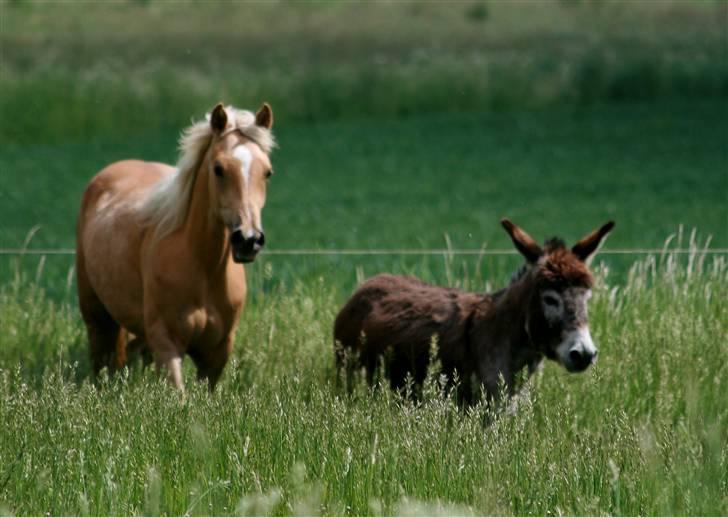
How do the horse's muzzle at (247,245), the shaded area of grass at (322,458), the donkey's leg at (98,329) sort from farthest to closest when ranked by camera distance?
1. the donkey's leg at (98,329)
2. the horse's muzzle at (247,245)
3. the shaded area of grass at (322,458)

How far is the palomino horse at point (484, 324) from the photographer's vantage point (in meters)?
7.45

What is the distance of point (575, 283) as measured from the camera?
7457 mm

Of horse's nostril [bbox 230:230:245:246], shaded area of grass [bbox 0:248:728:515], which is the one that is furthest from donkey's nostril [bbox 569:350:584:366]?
horse's nostril [bbox 230:230:245:246]

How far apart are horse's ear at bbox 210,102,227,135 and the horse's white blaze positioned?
9.8 inches

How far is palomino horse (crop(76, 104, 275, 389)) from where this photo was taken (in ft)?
27.3

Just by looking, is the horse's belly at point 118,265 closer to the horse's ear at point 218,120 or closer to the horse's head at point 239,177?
the horse's head at point 239,177

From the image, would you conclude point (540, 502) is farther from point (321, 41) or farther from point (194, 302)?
point (321, 41)

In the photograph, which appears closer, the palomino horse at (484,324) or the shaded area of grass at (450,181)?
the palomino horse at (484,324)

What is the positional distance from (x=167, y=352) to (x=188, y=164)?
3.83 feet

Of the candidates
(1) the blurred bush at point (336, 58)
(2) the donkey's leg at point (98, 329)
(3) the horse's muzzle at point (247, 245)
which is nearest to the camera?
(3) the horse's muzzle at point (247, 245)

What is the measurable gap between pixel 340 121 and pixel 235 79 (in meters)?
2.68

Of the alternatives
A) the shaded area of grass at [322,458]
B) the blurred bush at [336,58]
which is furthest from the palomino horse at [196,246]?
the blurred bush at [336,58]

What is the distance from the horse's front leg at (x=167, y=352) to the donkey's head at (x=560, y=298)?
2134mm

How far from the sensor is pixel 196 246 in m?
8.64
